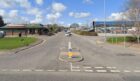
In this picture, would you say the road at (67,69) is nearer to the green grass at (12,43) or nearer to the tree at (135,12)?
the green grass at (12,43)

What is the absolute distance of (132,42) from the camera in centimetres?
3569

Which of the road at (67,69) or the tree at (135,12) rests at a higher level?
the tree at (135,12)

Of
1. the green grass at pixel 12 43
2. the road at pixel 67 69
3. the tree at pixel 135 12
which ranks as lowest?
the road at pixel 67 69

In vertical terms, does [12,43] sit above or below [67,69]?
above

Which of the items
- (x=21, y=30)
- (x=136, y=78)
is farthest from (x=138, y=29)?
(x=21, y=30)

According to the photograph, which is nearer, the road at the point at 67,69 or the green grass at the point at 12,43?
the road at the point at 67,69

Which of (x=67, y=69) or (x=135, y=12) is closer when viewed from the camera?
(x=67, y=69)

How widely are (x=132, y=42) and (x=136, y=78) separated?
2660cm

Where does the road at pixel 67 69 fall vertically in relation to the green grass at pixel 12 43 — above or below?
below

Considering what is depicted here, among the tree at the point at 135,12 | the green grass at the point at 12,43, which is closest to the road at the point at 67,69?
the green grass at the point at 12,43

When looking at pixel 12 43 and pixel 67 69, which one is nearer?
pixel 67 69

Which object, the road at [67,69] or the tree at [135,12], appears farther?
the tree at [135,12]

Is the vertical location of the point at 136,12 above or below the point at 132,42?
above

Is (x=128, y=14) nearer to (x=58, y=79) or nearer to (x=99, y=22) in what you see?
(x=58, y=79)
